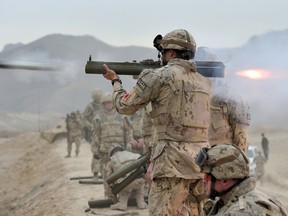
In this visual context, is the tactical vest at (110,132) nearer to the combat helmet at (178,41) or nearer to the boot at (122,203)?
the boot at (122,203)

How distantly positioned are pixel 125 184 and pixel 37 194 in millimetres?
7696

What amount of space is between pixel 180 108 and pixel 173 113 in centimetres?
8

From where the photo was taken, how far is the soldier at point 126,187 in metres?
9.80

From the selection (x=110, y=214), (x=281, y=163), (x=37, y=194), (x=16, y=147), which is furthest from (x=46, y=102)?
(x=110, y=214)

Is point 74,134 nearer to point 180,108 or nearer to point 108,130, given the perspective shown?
point 108,130

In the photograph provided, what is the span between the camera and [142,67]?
5949 millimetres

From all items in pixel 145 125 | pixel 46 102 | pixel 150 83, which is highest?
pixel 150 83

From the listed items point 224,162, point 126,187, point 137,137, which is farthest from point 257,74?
point 137,137

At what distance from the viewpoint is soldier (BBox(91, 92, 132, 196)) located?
12.7 meters

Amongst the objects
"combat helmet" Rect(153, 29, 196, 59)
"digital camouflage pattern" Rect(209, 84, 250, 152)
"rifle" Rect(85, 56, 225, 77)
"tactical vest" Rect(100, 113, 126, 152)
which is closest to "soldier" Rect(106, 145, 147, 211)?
"tactical vest" Rect(100, 113, 126, 152)

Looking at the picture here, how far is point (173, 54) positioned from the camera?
5570 millimetres

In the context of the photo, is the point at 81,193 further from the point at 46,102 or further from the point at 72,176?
the point at 46,102

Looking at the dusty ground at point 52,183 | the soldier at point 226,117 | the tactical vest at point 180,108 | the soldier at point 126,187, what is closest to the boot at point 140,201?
the soldier at point 126,187

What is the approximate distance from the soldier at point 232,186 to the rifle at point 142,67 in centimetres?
180
